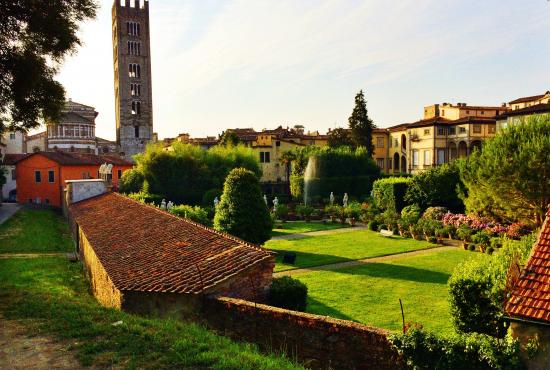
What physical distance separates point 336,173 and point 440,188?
20229 millimetres

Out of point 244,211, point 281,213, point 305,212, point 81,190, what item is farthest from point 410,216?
point 81,190

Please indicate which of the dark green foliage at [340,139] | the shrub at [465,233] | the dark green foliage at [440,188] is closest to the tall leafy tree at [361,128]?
the dark green foliage at [340,139]

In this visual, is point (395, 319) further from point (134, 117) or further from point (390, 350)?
point (134, 117)

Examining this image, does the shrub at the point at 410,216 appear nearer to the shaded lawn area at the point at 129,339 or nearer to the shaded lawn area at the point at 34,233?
the shaded lawn area at the point at 34,233

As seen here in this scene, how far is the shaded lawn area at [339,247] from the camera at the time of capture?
2309cm

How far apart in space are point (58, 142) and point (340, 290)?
72.5 m

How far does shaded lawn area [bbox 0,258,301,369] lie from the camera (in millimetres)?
7133

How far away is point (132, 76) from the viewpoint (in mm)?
84562

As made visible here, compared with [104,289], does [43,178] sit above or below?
above

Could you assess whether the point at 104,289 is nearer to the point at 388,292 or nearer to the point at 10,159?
the point at 388,292

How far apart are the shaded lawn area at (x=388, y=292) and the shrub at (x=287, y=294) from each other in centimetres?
233

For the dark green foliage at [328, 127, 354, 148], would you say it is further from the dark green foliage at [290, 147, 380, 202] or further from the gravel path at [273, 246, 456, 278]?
the gravel path at [273, 246, 456, 278]

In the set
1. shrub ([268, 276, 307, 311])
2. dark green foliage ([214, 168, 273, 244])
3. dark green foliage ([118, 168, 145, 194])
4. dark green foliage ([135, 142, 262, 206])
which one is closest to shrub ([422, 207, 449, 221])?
dark green foliage ([214, 168, 273, 244])

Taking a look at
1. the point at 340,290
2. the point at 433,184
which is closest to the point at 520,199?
the point at 433,184
